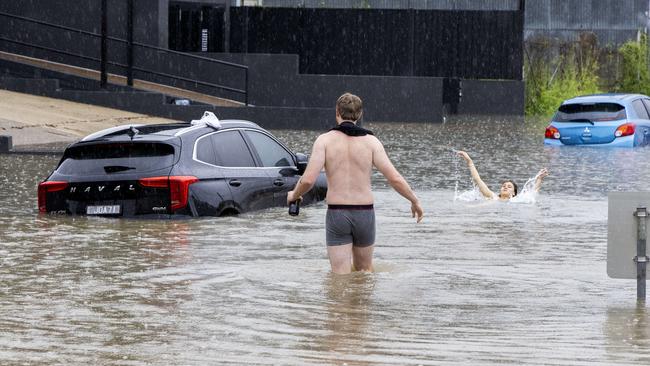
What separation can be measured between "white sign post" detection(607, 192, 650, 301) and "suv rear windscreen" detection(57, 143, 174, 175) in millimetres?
6679

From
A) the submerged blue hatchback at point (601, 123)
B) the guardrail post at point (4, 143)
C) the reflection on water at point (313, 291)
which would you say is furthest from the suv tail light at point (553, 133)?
the reflection on water at point (313, 291)

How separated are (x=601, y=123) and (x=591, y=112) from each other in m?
0.39

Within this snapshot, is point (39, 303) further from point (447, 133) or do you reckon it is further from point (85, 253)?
point (447, 133)

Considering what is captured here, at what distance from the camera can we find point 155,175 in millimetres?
16719

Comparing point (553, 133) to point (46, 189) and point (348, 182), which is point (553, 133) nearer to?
point (46, 189)

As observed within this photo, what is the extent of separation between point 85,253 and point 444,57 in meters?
36.9

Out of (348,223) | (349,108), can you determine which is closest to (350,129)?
(349,108)

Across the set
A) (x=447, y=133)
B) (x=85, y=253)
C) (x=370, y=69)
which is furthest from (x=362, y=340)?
(x=370, y=69)

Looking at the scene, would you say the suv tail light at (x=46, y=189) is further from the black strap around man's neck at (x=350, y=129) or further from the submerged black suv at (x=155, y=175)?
the black strap around man's neck at (x=350, y=129)

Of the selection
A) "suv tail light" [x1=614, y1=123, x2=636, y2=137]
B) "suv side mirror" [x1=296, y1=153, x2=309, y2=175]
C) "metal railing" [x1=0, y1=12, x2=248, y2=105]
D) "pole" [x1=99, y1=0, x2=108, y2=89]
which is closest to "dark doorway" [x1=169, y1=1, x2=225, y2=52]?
"metal railing" [x1=0, y1=12, x2=248, y2=105]

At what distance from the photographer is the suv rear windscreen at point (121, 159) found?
16875 millimetres

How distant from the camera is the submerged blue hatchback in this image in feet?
112

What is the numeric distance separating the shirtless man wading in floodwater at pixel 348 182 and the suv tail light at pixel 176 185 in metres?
4.99

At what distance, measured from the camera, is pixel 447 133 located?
39688 millimetres
